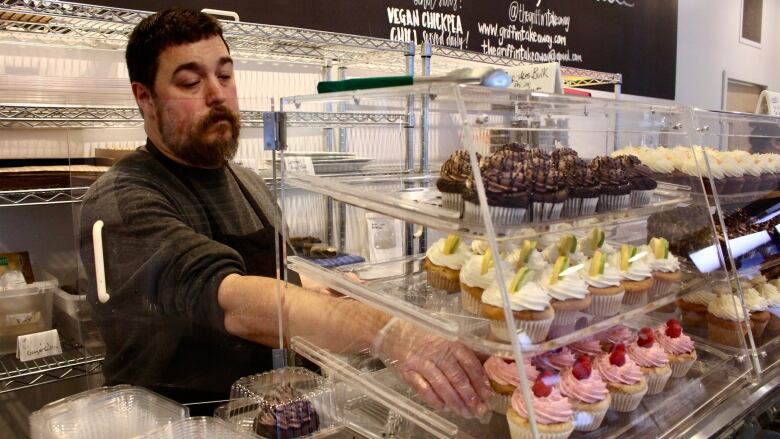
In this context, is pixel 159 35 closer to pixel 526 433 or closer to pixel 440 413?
pixel 440 413

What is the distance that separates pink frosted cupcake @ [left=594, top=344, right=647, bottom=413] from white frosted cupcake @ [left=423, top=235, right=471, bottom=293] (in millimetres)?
462

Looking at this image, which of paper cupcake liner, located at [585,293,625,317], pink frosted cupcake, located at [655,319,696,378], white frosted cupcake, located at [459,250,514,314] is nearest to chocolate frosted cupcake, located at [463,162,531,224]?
white frosted cupcake, located at [459,250,514,314]

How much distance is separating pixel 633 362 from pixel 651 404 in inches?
4.5

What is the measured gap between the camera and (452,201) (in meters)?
1.34

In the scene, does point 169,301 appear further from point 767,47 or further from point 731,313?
point 767,47

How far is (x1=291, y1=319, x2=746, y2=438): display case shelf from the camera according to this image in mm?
1359

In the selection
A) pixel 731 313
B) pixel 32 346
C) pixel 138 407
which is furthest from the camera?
pixel 32 346

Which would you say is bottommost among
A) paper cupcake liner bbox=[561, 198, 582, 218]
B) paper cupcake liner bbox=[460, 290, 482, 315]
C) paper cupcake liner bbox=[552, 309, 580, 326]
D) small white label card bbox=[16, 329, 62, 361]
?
small white label card bbox=[16, 329, 62, 361]

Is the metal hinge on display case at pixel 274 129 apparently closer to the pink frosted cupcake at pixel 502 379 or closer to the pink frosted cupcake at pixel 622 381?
the pink frosted cupcake at pixel 502 379

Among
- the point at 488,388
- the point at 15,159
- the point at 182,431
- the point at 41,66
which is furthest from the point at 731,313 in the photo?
the point at 41,66

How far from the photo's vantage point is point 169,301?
5.93ft

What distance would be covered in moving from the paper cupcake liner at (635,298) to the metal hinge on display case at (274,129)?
3.33 ft

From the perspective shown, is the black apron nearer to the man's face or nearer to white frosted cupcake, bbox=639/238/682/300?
the man's face

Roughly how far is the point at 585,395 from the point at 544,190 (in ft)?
1.64
